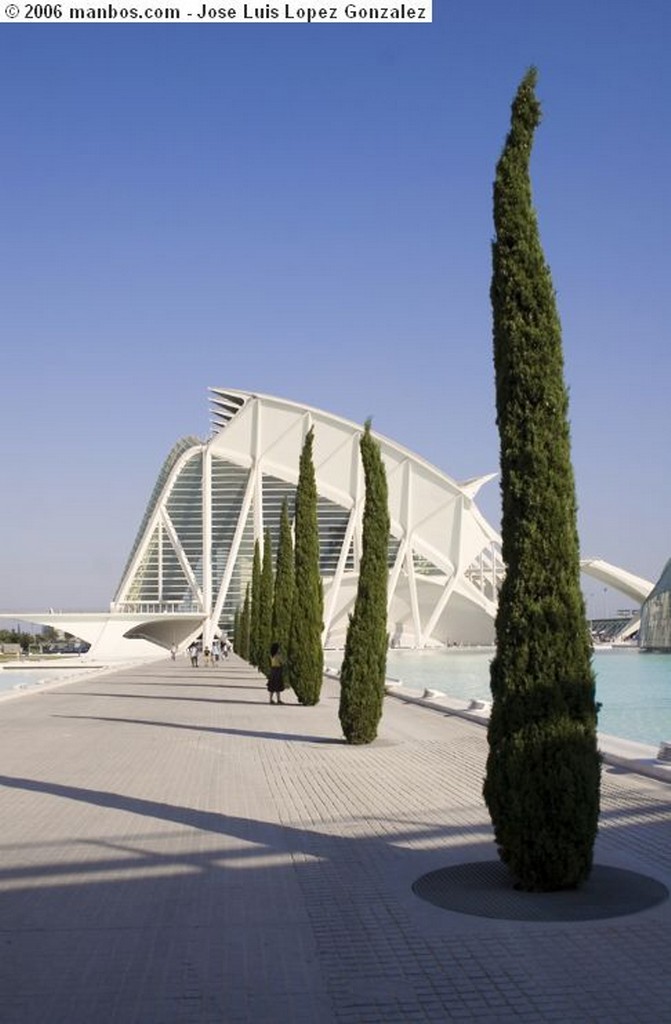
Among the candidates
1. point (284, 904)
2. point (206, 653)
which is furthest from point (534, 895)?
point (206, 653)

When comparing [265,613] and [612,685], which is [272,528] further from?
[612,685]

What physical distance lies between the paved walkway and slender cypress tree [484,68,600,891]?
0.72 meters

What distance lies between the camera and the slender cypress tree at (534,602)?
695cm

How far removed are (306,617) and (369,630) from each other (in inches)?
306

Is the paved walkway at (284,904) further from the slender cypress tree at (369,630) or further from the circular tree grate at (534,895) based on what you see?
the slender cypress tree at (369,630)

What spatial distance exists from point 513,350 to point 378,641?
972cm

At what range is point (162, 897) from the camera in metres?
6.96

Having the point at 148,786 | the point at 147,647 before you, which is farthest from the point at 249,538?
the point at 148,786

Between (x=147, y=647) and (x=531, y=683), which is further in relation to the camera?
(x=147, y=647)

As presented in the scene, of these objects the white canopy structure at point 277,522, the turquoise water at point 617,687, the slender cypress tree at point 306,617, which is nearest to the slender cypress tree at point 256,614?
the turquoise water at point 617,687

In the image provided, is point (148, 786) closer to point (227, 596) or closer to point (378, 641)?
point (378, 641)

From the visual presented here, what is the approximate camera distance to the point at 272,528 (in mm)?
77938

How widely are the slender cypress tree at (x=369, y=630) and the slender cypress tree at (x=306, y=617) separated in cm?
704

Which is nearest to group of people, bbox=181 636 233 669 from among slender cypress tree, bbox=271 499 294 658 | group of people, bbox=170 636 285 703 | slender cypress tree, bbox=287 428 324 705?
group of people, bbox=170 636 285 703
